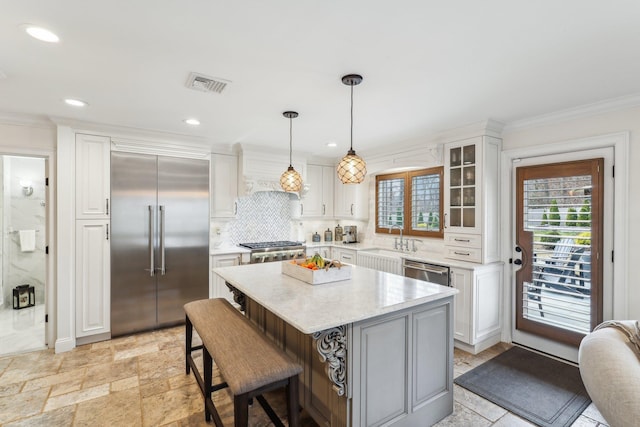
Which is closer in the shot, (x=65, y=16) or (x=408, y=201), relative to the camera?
(x=65, y=16)

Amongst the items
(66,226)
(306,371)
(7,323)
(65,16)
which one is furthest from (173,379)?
(7,323)

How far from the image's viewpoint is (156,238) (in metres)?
3.79

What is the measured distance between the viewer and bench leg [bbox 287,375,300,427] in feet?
5.66

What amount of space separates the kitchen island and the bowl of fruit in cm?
6

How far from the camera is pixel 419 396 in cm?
210

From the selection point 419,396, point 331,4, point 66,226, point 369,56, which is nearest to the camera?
point 331,4

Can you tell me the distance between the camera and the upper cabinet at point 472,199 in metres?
3.36

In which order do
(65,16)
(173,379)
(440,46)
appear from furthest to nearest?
(173,379)
(440,46)
(65,16)

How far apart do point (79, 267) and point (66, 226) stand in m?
0.48

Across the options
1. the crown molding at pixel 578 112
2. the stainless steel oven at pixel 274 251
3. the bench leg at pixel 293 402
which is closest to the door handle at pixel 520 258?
the crown molding at pixel 578 112

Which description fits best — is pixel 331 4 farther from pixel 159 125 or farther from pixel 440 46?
pixel 159 125

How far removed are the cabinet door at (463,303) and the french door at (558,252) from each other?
652 mm

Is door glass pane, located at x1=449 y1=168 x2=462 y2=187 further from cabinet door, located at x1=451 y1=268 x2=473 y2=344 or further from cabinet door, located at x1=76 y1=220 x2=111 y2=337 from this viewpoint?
cabinet door, located at x1=76 y1=220 x2=111 y2=337

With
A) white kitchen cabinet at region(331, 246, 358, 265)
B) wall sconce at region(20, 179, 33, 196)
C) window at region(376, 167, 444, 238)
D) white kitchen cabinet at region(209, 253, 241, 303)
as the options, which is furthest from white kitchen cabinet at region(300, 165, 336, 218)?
wall sconce at region(20, 179, 33, 196)
